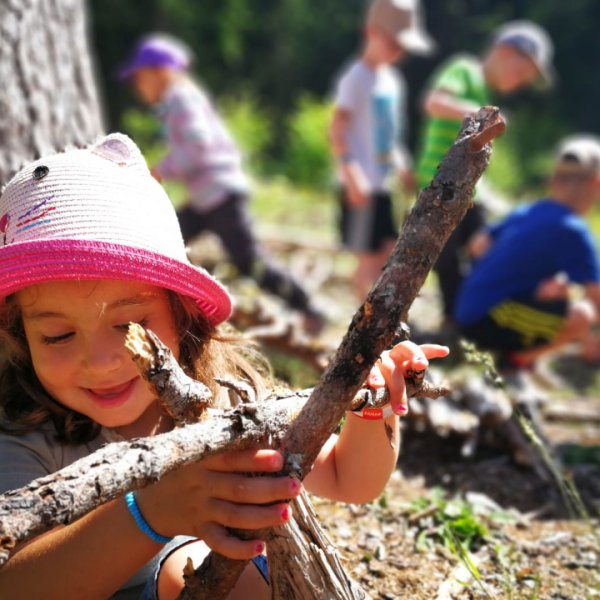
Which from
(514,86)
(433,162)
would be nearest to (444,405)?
(433,162)

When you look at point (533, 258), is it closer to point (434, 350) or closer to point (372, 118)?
point (372, 118)

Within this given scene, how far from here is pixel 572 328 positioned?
500 cm

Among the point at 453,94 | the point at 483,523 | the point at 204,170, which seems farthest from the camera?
the point at 204,170

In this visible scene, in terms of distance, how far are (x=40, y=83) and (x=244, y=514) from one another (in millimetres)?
2926

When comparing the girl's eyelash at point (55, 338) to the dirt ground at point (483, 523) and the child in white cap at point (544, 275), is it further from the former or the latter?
the child in white cap at point (544, 275)

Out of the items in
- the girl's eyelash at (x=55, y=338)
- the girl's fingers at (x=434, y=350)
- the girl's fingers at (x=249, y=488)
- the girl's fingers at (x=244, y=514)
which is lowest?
the girl's fingers at (x=244, y=514)

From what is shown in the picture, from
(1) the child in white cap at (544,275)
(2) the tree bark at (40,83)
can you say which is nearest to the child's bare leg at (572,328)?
(1) the child in white cap at (544,275)

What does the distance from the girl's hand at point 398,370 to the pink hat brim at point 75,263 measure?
1.60ft

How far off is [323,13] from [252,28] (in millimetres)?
1561

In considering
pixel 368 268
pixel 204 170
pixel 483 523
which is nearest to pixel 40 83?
pixel 204 170

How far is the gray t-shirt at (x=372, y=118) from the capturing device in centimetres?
592

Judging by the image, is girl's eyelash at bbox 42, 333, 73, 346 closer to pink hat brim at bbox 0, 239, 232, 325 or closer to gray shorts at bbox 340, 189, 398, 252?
pink hat brim at bbox 0, 239, 232, 325

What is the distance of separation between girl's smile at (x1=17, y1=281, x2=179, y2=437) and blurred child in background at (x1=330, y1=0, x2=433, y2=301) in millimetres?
4223

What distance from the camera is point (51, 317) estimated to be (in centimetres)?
177
